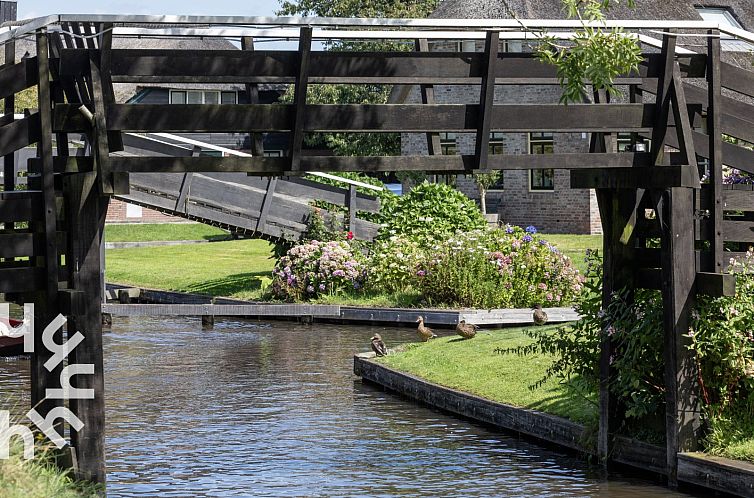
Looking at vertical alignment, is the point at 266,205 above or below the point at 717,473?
above

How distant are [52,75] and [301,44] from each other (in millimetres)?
1943

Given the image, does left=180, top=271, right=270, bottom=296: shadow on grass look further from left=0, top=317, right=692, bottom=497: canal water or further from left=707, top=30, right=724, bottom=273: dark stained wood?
left=707, top=30, right=724, bottom=273: dark stained wood

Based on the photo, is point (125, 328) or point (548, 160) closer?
point (548, 160)

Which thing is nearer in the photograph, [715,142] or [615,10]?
[715,142]

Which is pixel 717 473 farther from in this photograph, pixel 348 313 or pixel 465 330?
pixel 348 313

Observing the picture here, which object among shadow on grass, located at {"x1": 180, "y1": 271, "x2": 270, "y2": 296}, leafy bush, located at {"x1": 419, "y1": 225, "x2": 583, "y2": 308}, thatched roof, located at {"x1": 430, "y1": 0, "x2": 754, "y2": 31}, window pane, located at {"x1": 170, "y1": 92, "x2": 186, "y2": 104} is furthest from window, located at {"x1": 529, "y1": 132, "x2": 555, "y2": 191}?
window pane, located at {"x1": 170, "y1": 92, "x2": 186, "y2": 104}

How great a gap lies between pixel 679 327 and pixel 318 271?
1554 cm

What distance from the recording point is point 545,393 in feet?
46.0

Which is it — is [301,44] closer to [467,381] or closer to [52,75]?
[52,75]

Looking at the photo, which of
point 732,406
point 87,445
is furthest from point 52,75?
point 732,406

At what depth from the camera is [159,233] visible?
45406mm

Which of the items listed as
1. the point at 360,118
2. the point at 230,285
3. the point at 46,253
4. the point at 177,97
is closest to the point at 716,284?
the point at 360,118

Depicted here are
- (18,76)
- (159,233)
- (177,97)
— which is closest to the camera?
(18,76)

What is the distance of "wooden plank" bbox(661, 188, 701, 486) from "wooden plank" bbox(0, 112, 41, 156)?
5081 mm
